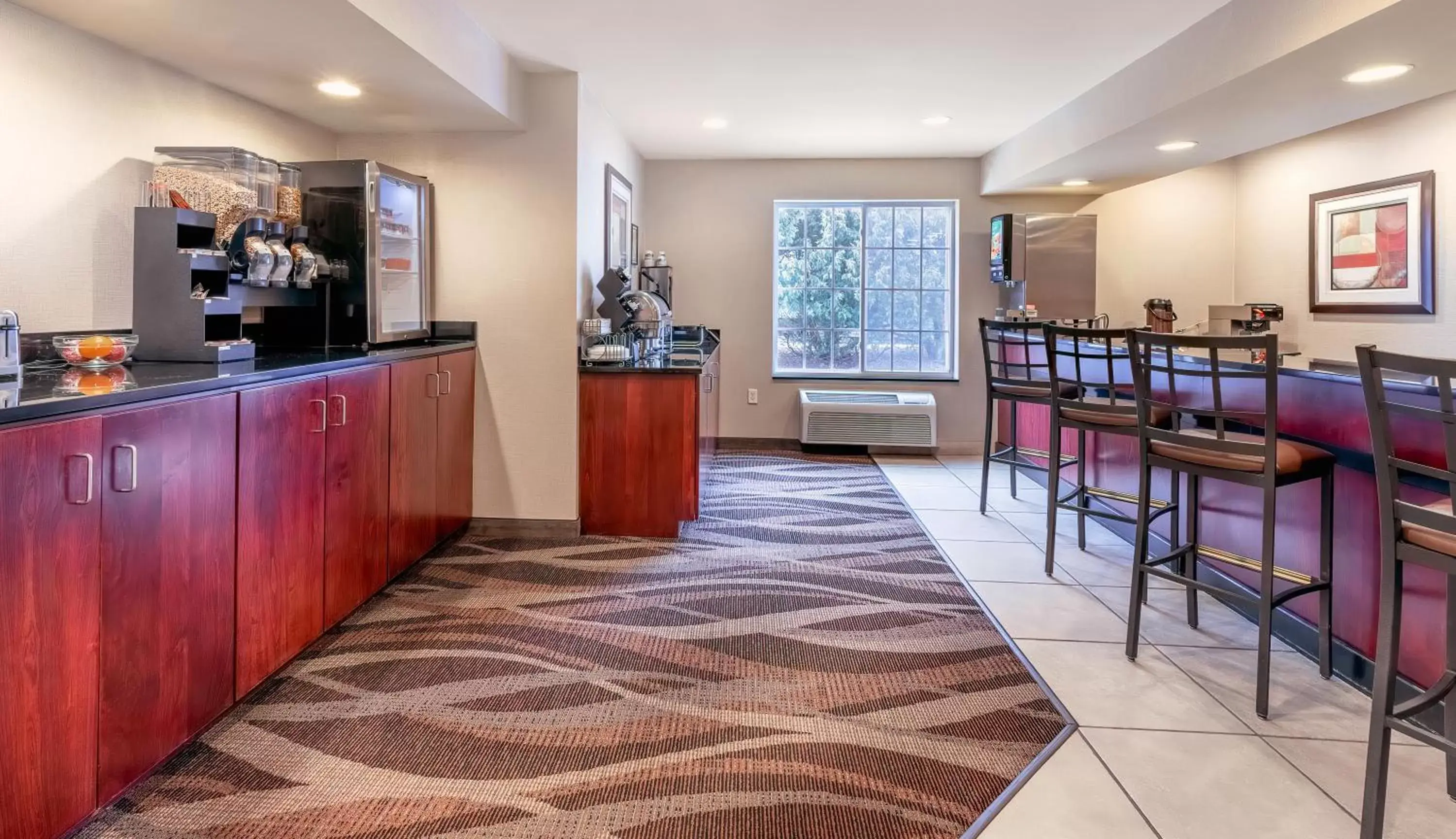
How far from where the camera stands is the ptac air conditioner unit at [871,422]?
6.31 m

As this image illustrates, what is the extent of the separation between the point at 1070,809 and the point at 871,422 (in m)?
4.62

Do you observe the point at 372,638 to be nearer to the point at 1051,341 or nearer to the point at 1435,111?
the point at 1051,341

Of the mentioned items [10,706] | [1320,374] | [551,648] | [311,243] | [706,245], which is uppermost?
[706,245]

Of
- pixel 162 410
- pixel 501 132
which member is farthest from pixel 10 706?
pixel 501 132

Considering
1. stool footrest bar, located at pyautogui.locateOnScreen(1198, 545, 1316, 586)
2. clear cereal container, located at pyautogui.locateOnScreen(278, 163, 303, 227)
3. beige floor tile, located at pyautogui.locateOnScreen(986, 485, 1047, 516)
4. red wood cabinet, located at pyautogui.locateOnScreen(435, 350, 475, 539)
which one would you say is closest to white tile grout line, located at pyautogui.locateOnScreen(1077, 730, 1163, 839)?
stool footrest bar, located at pyautogui.locateOnScreen(1198, 545, 1316, 586)

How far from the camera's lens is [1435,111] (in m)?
4.34

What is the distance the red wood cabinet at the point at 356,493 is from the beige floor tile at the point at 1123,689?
229 cm

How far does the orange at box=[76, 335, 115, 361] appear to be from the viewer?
218 cm

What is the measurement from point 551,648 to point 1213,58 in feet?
11.3

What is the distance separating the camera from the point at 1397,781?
1.93 m

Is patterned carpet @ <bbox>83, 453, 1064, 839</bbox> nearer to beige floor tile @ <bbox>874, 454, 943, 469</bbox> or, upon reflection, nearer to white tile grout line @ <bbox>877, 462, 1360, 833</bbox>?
white tile grout line @ <bbox>877, 462, 1360, 833</bbox>

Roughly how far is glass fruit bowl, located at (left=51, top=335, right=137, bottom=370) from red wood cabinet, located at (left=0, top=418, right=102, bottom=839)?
0.72m

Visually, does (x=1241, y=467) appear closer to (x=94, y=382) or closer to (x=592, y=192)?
(x=94, y=382)

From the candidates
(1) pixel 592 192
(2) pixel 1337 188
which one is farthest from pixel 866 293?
(2) pixel 1337 188
